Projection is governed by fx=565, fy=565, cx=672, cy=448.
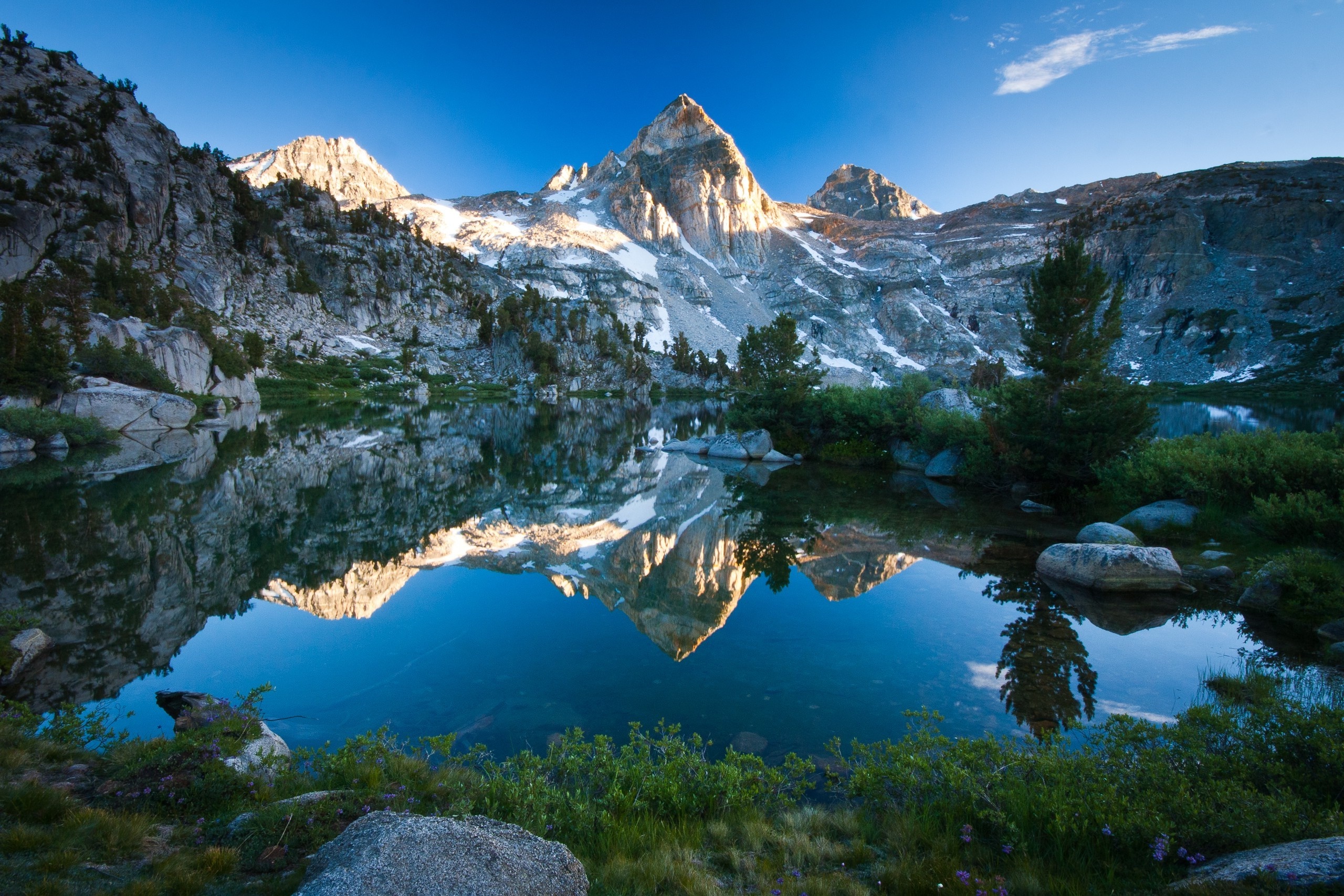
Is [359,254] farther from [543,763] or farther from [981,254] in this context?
[981,254]

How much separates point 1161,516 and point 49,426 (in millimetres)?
43165

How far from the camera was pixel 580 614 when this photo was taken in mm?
10352

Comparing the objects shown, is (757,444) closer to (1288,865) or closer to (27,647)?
(27,647)

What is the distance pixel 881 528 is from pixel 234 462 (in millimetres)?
26356

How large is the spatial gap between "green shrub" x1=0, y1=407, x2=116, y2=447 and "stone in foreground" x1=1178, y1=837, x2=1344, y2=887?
38.9 metres

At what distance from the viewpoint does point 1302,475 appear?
39.8 ft

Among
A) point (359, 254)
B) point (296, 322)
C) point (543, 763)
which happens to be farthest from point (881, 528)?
point (359, 254)

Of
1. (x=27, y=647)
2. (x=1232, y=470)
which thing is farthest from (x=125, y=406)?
(x=1232, y=470)

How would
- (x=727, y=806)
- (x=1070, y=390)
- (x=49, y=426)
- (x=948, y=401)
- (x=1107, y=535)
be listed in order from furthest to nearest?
1. (x=948, y=401)
2. (x=49, y=426)
3. (x=1070, y=390)
4. (x=1107, y=535)
5. (x=727, y=806)

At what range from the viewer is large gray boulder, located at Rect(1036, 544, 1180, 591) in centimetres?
1091

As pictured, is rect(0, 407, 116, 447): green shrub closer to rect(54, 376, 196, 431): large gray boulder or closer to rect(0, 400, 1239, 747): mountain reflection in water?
rect(54, 376, 196, 431): large gray boulder

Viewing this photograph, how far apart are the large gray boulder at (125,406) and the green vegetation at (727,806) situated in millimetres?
39206

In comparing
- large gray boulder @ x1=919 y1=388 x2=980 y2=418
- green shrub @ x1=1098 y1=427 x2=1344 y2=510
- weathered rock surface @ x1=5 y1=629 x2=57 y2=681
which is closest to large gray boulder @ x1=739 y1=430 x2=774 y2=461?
large gray boulder @ x1=919 y1=388 x2=980 y2=418

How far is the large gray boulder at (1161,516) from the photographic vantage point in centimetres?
1389
